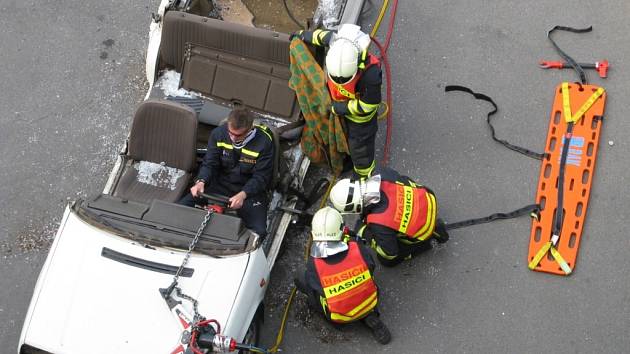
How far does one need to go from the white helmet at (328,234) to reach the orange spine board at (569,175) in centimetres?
183

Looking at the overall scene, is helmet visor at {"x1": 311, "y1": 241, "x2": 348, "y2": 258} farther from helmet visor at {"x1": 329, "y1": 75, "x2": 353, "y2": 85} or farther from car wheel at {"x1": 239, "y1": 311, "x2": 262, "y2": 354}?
helmet visor at {"x1": 329, "y1": 75, "x2": 353, "y2": 85}

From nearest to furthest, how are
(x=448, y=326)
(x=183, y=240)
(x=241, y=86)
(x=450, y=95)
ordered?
(x=183, y=240) < (x=448, y=326) < (x=241, y=86) < (x=450, y=95)

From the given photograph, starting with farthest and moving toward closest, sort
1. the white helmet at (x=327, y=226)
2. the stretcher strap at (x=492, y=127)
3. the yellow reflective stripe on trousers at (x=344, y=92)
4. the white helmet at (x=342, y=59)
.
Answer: the stretcher strap at (x=492, y=127) < the yellow reflective stripe on trousers at (x=344, y=92) < the white helmet at (x=342, y=59) < the white helmet at (x=327, y=226)

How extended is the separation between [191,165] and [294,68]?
118cm

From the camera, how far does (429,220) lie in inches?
221

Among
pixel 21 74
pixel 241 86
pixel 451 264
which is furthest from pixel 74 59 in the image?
pixel 451 264

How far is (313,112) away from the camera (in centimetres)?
605

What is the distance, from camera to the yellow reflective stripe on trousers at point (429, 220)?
18.4 feet

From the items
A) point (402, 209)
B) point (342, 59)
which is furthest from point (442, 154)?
point (342, 59)

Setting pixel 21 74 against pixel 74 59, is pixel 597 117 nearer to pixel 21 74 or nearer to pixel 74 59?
pixel 74 59

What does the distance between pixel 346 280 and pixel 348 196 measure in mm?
640

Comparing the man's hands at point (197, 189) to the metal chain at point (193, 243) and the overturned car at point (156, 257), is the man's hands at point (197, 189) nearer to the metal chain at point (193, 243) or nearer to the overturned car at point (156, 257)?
the overturned car at point (156, 257)

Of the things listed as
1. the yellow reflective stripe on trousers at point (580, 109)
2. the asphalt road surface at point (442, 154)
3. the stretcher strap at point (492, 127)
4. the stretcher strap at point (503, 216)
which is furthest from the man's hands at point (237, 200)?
the yellow reflective stripe on trousers at point (580, 109)

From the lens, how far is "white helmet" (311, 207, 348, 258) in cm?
520
